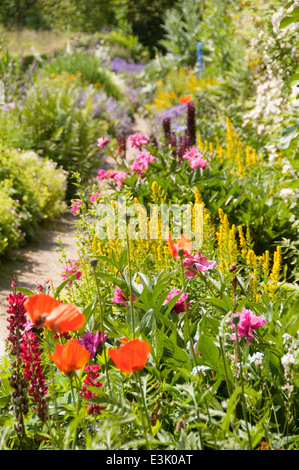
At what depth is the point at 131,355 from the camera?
45.5 inches

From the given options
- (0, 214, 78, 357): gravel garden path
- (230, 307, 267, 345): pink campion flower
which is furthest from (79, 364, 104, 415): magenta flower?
(0, 214, 78, 357): gravel garden path

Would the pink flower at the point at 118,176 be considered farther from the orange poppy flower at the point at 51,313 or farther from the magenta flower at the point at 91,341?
the orange poppy flower at the point at 51,313

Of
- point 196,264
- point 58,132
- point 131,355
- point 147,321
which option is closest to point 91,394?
point 131,355

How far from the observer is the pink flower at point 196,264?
1.93 meters

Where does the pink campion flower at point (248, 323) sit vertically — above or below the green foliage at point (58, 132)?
below

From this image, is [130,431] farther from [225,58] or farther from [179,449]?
[225,58]

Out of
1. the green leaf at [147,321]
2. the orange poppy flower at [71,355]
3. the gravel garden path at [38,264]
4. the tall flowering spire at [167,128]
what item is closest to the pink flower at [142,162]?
the tall flowering spire at [167,128]

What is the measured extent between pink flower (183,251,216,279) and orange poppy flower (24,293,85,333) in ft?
2.48

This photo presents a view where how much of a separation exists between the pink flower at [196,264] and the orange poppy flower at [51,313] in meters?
0.76

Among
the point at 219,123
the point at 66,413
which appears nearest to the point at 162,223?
the point at 66,413

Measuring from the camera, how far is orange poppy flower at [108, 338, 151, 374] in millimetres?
1147

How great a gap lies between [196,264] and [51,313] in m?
1.01

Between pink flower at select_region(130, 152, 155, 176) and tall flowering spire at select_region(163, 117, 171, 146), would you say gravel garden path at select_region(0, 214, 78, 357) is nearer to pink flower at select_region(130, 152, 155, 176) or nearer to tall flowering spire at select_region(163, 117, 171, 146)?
pink flower at select_region(130, 152, 155, 176)

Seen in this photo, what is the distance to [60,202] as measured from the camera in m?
6.12
